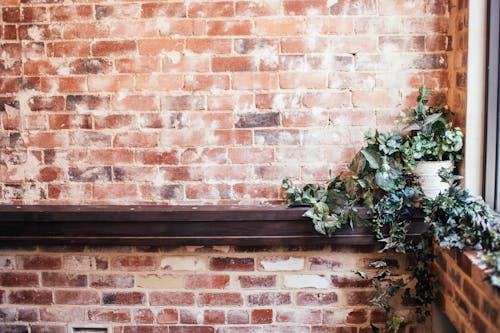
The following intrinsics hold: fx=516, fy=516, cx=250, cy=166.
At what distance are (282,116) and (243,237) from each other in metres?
0.58

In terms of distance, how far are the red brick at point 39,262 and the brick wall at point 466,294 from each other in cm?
180

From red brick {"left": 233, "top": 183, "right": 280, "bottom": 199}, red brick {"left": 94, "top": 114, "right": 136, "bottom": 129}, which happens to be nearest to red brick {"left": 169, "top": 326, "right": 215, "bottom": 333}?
red brick {"left": 233, "top": 183, "right": 280, "bottom": 199}

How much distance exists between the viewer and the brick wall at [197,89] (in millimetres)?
2318

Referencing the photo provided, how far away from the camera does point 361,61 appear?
7.64 feet

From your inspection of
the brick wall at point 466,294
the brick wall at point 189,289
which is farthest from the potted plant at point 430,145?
the brick wall at point 189,289

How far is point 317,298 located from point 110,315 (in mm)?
1005

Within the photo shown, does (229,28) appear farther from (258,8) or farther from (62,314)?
(62,314)

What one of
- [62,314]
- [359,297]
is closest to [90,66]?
[62,314]

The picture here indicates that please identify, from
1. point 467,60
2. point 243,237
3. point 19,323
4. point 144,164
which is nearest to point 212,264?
point 243,237

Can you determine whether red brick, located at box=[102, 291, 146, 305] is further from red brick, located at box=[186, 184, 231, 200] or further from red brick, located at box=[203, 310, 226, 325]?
red brick, located at box=[186, 184, 231, 200]

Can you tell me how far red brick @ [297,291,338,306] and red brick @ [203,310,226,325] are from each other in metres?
0.38

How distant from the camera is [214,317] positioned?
2.48 meters

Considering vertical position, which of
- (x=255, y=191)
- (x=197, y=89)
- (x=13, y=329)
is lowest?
(x=13, y=329)

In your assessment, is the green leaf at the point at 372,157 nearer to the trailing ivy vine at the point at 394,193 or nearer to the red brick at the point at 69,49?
the trailing ivy vine at the point at 394,193
